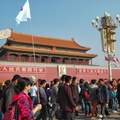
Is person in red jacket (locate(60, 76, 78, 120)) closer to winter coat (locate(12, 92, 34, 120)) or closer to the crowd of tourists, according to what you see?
the crowd of tourists

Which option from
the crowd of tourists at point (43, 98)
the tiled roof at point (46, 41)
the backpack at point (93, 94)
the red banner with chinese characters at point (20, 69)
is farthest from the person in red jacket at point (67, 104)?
the tiled roof at point (46, 41)

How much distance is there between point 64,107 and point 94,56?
2519 cm

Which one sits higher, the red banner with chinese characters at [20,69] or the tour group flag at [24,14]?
the tour group flag at [24,14]

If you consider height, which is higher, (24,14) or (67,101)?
(24,14)

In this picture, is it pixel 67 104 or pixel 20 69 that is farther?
pixel 20 69

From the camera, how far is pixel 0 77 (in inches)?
746

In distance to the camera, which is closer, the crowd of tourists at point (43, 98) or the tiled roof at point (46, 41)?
the crowd of tourists at point (43, 98)

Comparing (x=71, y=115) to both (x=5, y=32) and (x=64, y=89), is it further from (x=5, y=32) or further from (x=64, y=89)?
(x=5, y=32)

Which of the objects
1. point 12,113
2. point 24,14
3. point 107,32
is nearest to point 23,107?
point 12,113

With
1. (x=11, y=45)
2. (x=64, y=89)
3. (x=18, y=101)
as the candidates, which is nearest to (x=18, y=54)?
(x=11, y=45)

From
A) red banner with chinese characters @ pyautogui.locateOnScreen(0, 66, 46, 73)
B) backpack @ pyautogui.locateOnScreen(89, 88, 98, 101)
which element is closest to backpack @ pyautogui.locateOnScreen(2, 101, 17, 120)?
backpack @ pyautogui.locateOnScreen(89, 88, 98, 101)

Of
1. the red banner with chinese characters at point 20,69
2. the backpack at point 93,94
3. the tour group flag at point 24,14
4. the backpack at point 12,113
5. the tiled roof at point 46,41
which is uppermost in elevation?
the tiled roof at point 46,41

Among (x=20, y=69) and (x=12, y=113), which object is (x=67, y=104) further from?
(x=20, y=69)

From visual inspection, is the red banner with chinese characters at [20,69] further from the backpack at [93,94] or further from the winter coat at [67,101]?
the winter coat at [67,101]
